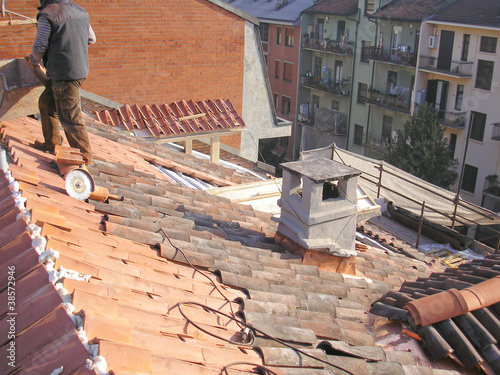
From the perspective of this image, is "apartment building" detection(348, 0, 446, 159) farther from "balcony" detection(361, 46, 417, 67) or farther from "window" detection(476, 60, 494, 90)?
"window" detection(476, 60, 494, 90)

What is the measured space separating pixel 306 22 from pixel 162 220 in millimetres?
40870

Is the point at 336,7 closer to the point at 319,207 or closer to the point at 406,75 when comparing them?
the point at 406,75

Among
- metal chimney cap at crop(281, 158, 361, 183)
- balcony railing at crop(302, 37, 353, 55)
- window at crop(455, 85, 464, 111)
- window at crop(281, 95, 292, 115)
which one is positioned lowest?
window at crop(281, 95, 292, 115)

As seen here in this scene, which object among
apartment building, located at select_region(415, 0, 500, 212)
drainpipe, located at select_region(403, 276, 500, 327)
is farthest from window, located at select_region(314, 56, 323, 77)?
drainpipe, located at select_region(403, 276, 500, 327)

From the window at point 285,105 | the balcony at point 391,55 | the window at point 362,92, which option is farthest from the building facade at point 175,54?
the window at point 285,105

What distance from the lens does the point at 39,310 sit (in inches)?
141

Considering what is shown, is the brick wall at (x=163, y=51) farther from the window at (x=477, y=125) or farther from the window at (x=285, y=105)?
the window at (x=285, y=105)

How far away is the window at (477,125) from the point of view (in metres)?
31.8

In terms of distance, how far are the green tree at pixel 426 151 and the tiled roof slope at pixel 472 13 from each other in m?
5.33

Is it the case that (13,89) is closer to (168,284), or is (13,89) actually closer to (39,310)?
(168,284)

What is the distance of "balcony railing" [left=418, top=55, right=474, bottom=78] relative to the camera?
32.2 m

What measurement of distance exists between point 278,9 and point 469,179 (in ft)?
76.8

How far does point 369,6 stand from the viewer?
130 ft

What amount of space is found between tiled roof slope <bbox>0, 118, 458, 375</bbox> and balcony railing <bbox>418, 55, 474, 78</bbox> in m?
27.6
